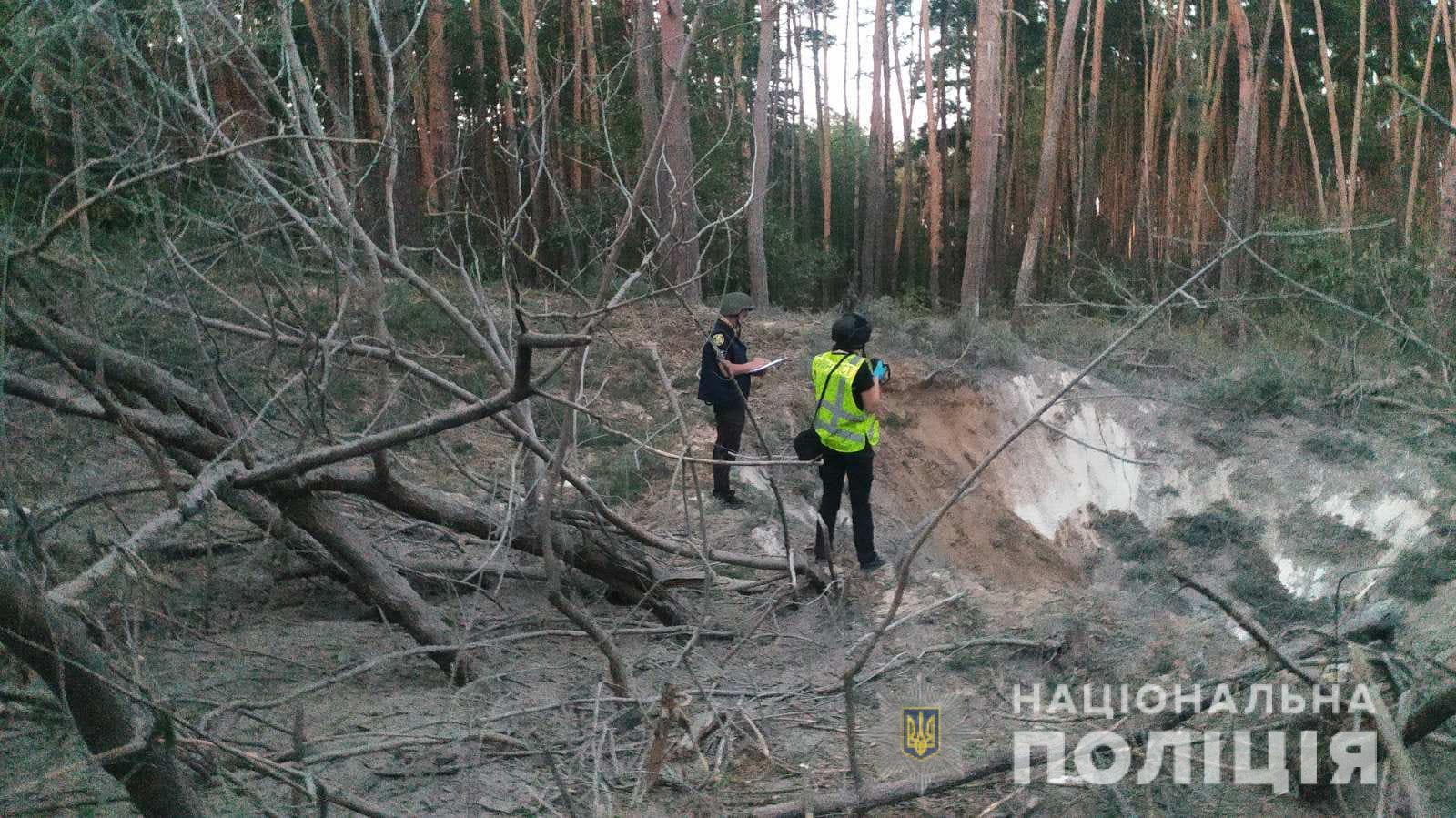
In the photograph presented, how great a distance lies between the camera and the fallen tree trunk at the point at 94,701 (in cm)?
288

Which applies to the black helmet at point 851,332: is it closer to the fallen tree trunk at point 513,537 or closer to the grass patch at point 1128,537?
the fallen tree trunk at point 513,537

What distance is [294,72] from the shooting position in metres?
4.67

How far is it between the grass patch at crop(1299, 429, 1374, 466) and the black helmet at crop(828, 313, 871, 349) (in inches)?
259

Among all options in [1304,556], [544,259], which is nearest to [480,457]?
[1304,556]

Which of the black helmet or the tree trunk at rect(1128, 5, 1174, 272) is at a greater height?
the tree trunk at rect(1128, 5, 1174, 272)

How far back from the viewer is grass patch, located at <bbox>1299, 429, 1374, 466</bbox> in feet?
35.6

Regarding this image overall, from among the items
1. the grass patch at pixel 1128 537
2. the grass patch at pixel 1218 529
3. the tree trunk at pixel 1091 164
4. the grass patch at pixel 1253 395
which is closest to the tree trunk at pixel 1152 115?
the tree trunk at pixel 1091 164

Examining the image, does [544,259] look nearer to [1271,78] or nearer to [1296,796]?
[1296,796]

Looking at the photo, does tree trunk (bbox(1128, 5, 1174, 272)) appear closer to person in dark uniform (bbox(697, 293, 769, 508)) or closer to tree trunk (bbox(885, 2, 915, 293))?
tree trunk (bbox(885, 2, 915, 293))

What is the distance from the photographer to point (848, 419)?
6828 mm

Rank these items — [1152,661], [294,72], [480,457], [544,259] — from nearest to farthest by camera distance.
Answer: [294,72], [1152,661], [480,457], [544,259]

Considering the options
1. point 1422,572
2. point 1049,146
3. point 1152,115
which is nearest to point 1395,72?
point 1152,115

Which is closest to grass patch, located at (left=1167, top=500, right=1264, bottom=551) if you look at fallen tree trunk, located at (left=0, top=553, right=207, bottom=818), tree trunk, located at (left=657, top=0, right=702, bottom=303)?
tree trunk, located at (left=657, top=0, right=702, bottom=303)

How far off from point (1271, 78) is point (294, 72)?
23933 mm
